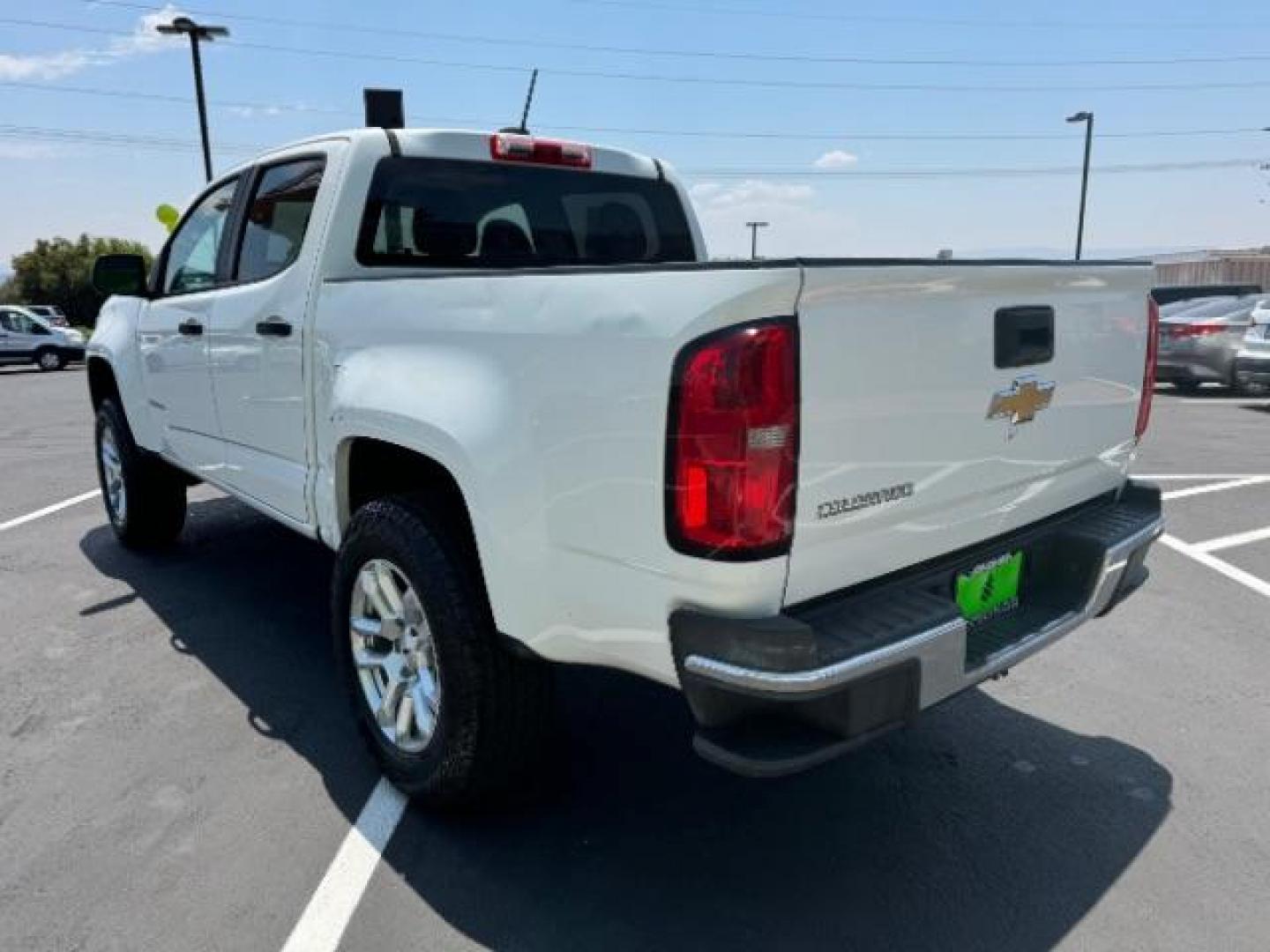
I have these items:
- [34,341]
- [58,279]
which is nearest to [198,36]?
[34,341]

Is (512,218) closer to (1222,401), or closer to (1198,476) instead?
(1198,476)

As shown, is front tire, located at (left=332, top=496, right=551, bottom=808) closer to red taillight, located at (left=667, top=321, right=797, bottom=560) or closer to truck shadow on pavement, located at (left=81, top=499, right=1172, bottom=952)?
truck shadow on pavement, located at (left=81, top=499, right=1172, bottom=952)

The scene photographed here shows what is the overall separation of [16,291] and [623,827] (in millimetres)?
55793

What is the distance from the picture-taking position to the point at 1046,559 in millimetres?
2781

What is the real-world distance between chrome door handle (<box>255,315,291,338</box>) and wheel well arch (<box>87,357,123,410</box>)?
227 centimetres

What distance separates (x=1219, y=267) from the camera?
117 ft

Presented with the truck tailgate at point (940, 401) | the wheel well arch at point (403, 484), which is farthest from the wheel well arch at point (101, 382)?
the truck tailgate at point (940, 401)

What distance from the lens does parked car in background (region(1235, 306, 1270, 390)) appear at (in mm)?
11758

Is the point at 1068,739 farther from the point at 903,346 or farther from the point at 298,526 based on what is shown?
the point at 298,526

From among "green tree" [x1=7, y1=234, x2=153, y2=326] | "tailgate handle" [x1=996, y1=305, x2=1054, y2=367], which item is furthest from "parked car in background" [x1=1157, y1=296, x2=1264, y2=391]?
"green tree" [x1=7, y1=234, x2=153, y2=326]

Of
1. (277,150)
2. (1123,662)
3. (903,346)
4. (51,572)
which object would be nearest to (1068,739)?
(1123,662)

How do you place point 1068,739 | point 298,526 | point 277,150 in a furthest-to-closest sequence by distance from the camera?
1. point 277,150
2. point 298,526
3. point 1068,739

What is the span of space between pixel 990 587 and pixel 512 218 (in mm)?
2283

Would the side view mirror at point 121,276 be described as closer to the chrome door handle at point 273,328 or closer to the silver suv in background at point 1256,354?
the chrome door handle at point 273,328
